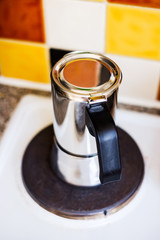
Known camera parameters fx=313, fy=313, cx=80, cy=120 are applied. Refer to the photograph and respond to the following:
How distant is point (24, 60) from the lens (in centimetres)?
79

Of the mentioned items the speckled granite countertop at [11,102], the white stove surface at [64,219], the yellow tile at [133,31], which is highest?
the yellow tile at [133,31]

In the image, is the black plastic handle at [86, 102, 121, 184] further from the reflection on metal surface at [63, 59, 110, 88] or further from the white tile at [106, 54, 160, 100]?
the white tile at [106, 54, 160, 100]

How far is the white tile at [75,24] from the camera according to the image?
67 centimetres

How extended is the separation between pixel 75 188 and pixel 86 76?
21cm

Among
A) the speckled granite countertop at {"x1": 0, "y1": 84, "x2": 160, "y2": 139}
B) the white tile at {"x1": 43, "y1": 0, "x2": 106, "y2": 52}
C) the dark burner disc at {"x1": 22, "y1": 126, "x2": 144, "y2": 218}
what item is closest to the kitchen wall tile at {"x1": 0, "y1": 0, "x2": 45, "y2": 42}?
the white tile at {"x1": 43, "y1": 0, "x2": 106, "y2": 52}

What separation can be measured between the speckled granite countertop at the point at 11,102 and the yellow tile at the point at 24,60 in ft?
0.11

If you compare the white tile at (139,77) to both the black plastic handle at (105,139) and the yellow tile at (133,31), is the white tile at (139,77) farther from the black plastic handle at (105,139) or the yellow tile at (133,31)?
the black plastic handle at (105,139)

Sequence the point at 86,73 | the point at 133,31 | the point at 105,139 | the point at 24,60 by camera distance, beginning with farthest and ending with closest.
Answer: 1. the point at 24,60
2. the point at 133,31
3. the point at 86,73
4. the point at 105,139

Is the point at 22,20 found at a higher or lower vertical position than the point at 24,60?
higher

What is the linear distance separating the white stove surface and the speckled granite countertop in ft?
0.16

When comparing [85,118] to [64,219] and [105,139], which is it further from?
[64,219]

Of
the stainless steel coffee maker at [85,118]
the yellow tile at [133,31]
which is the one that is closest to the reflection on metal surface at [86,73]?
the stainless steel coffee maker at [85,118]

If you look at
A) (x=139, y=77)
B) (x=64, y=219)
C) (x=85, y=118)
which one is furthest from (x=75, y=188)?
(x=139, y=77)

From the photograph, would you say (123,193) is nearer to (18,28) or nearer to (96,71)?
(96,71)
